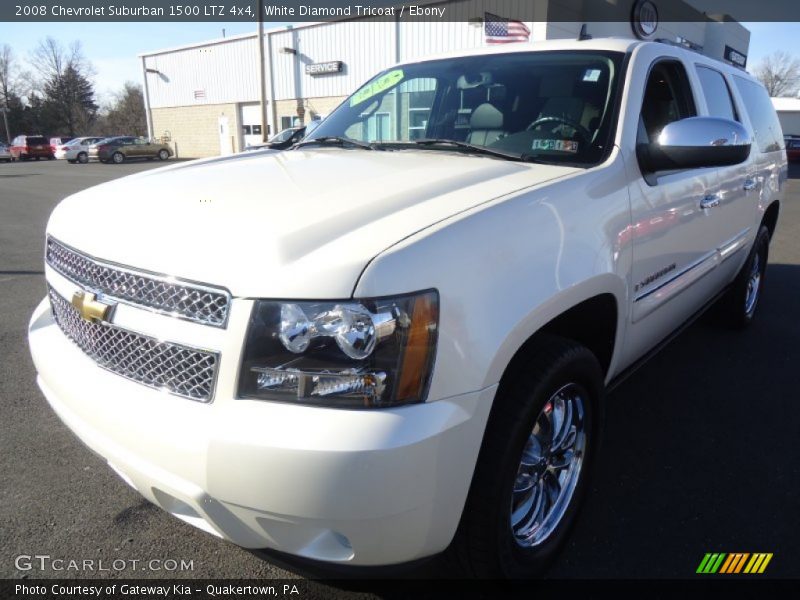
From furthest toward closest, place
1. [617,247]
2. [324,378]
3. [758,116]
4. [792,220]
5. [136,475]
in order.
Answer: [792,220] < [758,116] < [617,247] < [136,475] < [324,378]

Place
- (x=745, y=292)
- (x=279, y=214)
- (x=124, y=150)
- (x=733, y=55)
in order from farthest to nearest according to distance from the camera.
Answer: (x=124, y=150) → (x=733, y=55) → (x=745, y=292) → (x=279, y=214)

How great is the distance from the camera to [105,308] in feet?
6.04

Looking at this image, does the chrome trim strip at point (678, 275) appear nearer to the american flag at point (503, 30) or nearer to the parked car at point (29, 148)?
the american flag at point (503, 30)

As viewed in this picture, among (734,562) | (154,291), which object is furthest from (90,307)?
(734,562)

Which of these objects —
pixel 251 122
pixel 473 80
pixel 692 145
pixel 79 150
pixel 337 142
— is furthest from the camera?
pixel 79 150

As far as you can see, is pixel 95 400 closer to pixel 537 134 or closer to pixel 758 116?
pixel 537 134

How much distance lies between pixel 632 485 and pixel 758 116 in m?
3.33

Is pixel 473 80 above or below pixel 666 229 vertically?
above

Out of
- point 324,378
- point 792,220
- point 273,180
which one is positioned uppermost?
point 273,180

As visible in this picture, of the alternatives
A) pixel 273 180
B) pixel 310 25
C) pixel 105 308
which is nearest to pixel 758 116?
pixel 273 180

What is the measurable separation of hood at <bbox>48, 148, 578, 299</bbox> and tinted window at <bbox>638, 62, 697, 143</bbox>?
0.79 metres

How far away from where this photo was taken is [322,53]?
28.5 metres

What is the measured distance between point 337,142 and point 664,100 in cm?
169

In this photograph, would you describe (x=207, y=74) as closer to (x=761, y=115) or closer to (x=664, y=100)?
(x=761, y=115)
